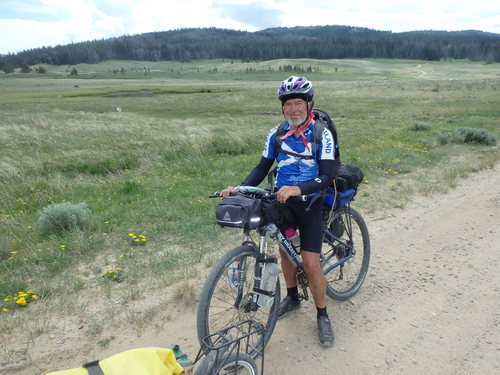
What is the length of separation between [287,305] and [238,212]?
1692mm

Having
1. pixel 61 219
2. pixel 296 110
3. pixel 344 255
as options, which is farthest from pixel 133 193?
pixel 296 110

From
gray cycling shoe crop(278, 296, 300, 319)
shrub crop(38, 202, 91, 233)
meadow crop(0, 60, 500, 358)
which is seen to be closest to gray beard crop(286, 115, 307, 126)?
gray cycling shoe crop(278, 296, 300, 319)

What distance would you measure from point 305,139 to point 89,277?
336 centimetres

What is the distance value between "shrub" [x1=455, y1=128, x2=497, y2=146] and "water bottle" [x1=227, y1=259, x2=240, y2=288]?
491 inches

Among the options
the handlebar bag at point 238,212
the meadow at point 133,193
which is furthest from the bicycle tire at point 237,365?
the meadow at point 133,193

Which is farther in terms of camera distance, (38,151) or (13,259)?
(38,151)

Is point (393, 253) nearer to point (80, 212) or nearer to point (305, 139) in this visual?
point (305, 139)

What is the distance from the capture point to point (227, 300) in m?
3.47

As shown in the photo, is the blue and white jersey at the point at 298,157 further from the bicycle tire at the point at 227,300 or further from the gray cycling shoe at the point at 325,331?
the gray cycling shoe at the point at 325,331

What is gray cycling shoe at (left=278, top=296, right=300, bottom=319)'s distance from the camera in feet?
13.9

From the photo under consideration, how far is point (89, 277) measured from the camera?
16.7ft

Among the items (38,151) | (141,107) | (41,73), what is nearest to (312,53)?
(41,73)

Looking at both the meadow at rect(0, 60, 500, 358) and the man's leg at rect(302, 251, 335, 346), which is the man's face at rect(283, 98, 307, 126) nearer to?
the man's leg at rect(302, 251, 335, 346)

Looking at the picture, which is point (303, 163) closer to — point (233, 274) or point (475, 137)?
point (233, 274)
